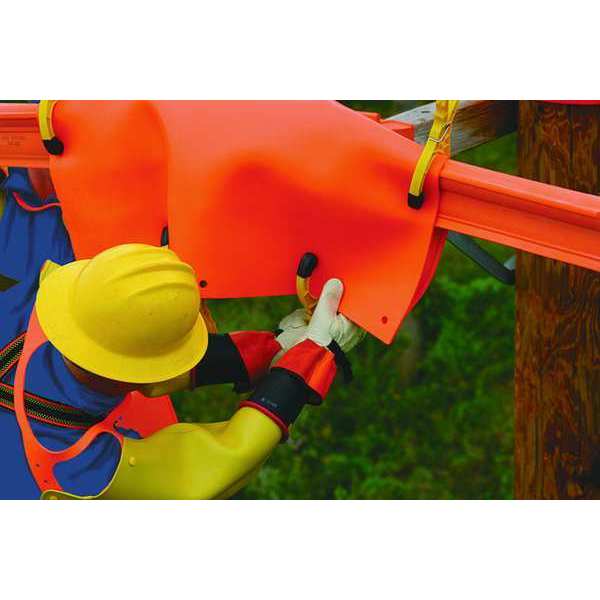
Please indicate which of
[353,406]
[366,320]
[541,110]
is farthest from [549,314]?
[353,406]

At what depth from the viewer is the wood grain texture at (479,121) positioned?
3334 millimetres

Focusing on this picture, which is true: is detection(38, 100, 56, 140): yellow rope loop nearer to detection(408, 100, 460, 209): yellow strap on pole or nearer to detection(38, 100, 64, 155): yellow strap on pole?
detection(38, 100, 64, 155): yellow strap on pole

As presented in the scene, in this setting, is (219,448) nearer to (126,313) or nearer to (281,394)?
(281,394)

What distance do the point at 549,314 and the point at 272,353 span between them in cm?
98

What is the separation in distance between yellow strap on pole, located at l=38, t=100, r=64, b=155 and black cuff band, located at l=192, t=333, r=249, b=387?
660 mm

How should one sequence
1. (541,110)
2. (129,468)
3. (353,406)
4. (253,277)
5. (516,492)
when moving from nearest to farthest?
(129,468)
(253,277)
(541,110)
(516,492)
(353,406)

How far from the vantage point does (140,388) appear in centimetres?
261

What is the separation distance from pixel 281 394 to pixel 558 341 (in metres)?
1.11

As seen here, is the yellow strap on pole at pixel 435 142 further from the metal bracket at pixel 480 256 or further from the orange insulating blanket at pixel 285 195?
the metal bracket at pixel 480 256

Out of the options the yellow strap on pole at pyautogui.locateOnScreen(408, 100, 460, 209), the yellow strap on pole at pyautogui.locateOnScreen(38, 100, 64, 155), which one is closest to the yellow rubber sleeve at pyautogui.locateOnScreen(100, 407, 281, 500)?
the yellow strap on pole at pyautogui.locateOnScreen(408, 100, 460, 209)

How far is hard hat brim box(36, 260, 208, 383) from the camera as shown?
7.98ft

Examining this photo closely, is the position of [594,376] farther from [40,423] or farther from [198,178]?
[40,423]

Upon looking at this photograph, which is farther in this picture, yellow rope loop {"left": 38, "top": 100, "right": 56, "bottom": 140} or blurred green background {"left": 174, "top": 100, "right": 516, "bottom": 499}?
blurred green background {"left": 174, "top": 100, "right": 516, "bottom": 499}

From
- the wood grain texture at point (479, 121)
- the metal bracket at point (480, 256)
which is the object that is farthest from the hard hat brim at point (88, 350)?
the wood grain texture at point (479, 121)
